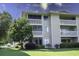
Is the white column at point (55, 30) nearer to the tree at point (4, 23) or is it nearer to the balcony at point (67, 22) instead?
the balcony at point (67, 22)

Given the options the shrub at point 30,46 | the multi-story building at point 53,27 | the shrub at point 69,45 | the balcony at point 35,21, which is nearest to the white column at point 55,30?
the multi-story building at point 53,27

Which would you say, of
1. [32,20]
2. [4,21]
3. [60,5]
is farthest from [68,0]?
[4,21]

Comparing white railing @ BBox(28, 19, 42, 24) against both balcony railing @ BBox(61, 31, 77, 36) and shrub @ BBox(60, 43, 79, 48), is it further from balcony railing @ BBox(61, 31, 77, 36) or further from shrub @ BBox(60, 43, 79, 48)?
shrub @ BBox(60, 43, 79, 48)

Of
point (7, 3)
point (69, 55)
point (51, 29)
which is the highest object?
point (7, 3)

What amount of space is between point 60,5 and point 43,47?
96 centimetres

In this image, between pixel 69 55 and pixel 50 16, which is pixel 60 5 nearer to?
pixel 50 16

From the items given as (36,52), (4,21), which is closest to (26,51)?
(36,52)

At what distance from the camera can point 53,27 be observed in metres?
8.94

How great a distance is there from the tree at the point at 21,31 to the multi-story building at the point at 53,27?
0.10 meters

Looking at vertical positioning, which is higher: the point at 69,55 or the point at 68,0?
the point at 68,0

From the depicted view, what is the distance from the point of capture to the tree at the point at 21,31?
29.1 ft

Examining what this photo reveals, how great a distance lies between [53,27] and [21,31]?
688mm

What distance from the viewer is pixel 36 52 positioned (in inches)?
347

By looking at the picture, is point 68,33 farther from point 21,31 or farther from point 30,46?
point 21,31
